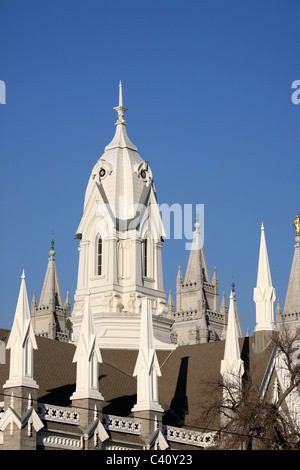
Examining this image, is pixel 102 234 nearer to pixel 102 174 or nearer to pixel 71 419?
pixel 102 174

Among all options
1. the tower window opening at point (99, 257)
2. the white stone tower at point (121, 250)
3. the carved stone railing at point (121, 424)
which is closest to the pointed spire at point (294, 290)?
the white stone tower at point (121, 250)

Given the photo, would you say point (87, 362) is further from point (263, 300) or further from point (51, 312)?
point (51, 312)

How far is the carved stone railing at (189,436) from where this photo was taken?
46.9 meters

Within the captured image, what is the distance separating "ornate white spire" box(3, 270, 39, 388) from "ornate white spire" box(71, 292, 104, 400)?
8.19 ft

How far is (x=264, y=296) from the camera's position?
53188mm

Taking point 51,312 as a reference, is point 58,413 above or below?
below

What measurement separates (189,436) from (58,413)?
24.1ft

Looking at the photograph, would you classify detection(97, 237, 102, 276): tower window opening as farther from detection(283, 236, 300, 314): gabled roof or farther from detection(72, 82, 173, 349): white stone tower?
detection(283, 236, 300, 314): gabled roof

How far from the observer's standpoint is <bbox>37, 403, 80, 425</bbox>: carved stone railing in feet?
138

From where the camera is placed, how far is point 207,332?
416ft

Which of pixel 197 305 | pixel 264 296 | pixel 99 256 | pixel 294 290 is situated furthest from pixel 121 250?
pixel 197 305

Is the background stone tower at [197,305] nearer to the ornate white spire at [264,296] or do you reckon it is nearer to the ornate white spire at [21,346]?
the ornate white spire at [264,296]

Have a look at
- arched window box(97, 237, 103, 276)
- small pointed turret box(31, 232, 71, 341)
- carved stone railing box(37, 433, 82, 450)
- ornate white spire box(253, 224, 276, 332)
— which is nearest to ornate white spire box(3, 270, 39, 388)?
carved stone railing box(37, 433, 82, 450)

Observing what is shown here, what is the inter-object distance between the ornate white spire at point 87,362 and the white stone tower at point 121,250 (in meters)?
12.9
